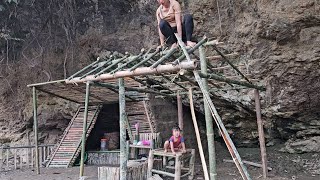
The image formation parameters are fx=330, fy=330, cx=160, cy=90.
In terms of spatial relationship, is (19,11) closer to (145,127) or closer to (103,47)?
(103,47)

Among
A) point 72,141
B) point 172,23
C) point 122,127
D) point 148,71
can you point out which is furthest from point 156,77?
point 72,141

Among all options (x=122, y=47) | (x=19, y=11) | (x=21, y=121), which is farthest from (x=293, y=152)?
(x=19, y=11)

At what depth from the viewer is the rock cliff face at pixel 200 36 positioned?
711 cm

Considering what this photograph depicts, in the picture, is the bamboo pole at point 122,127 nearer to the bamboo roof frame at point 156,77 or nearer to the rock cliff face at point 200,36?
the bamboo roof frame at point 156,77

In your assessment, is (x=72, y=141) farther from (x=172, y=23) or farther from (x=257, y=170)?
(x=172, y=23)

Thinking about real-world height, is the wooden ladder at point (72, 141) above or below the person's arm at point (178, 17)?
below

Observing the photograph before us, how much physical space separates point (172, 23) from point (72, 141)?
5.22 metres

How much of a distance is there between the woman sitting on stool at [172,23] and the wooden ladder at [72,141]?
4498 millimetres

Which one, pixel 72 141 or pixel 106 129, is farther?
pixel 106 129

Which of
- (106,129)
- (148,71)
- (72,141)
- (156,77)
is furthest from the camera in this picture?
(106,129)

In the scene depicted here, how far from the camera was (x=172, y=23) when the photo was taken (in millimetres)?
5660

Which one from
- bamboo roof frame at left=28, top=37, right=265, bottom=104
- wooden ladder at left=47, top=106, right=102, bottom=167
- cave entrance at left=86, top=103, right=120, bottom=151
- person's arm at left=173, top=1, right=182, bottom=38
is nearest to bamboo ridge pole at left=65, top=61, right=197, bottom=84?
bamboo roof frame at left=28, top=37, right=265, bottom=104

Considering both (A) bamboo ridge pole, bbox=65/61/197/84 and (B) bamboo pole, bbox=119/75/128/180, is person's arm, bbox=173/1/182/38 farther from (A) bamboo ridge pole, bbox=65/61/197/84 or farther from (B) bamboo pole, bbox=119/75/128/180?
(B) bamboo pole, bbox=119/75/128/180

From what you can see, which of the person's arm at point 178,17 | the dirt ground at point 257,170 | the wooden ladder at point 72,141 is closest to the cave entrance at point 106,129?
the wooden ladder at point 72,141
